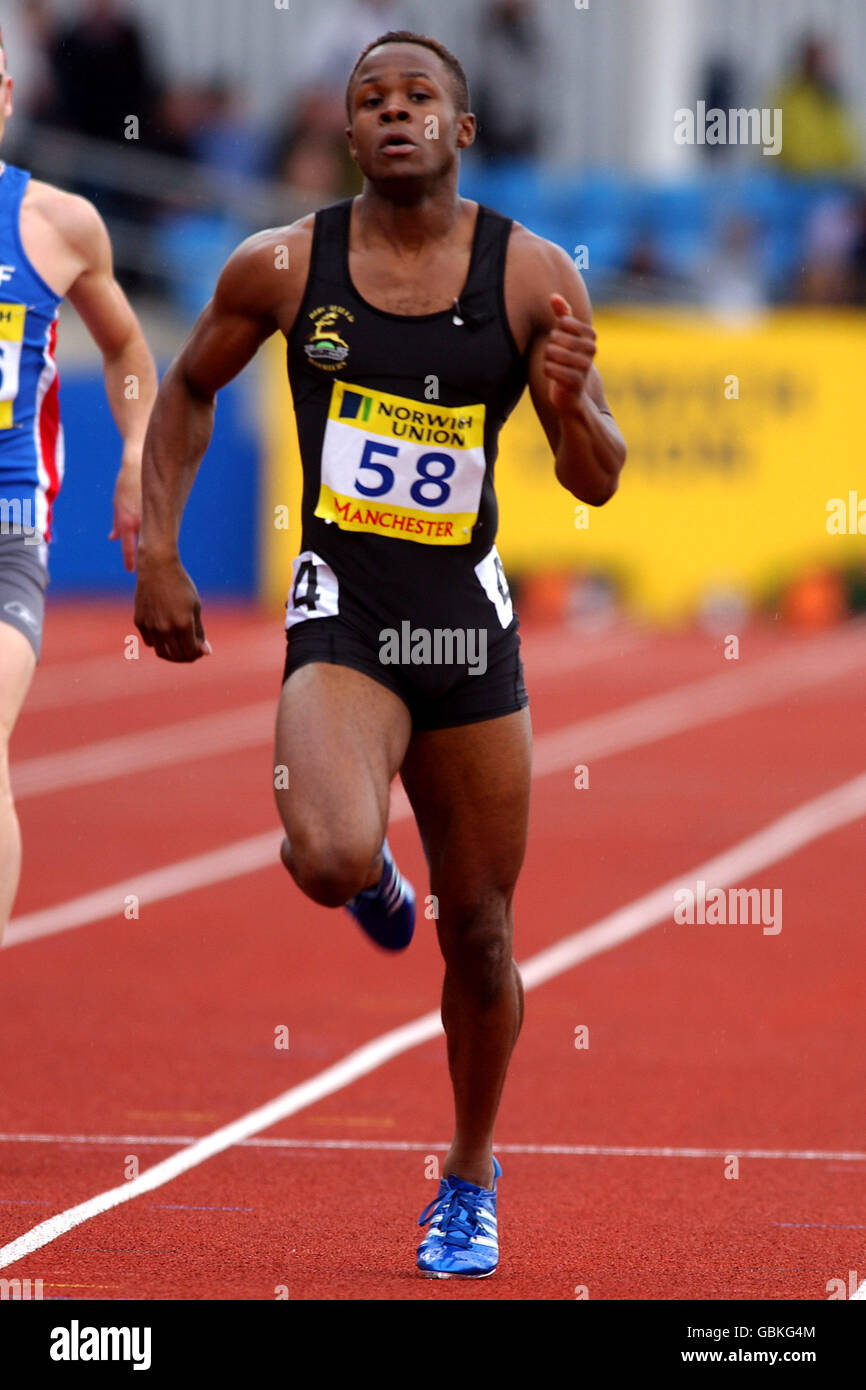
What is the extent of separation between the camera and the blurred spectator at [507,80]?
20.4m

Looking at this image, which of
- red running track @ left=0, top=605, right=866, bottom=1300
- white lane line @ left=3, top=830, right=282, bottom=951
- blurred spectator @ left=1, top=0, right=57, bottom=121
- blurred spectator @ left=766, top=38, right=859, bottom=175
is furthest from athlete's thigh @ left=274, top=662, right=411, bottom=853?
blurred spectator @ left=766, top=38, right=859, bottom=175

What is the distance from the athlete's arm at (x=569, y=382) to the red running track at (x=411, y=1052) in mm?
1527

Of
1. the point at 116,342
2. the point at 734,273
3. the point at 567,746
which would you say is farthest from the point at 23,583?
the point at 734,273

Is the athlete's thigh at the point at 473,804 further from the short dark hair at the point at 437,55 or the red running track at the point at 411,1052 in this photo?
the short dark hair at the point at 437,55

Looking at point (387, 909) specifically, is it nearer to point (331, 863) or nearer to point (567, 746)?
point (331, 863)

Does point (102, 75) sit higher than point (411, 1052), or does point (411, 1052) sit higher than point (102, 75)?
point (102, 75)

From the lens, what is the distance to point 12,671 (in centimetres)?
477

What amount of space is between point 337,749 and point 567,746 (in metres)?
9.69

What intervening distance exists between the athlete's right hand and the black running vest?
258 millimetres

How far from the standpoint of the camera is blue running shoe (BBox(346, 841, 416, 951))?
16.1 ft

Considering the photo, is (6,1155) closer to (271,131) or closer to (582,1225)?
(582,1225)

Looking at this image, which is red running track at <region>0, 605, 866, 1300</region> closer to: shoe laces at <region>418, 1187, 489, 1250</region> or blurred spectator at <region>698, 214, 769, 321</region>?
shoe laces at <region>418, 1187, 489, 1250</region>

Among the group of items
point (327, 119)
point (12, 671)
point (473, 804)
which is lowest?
point (473, 804)
